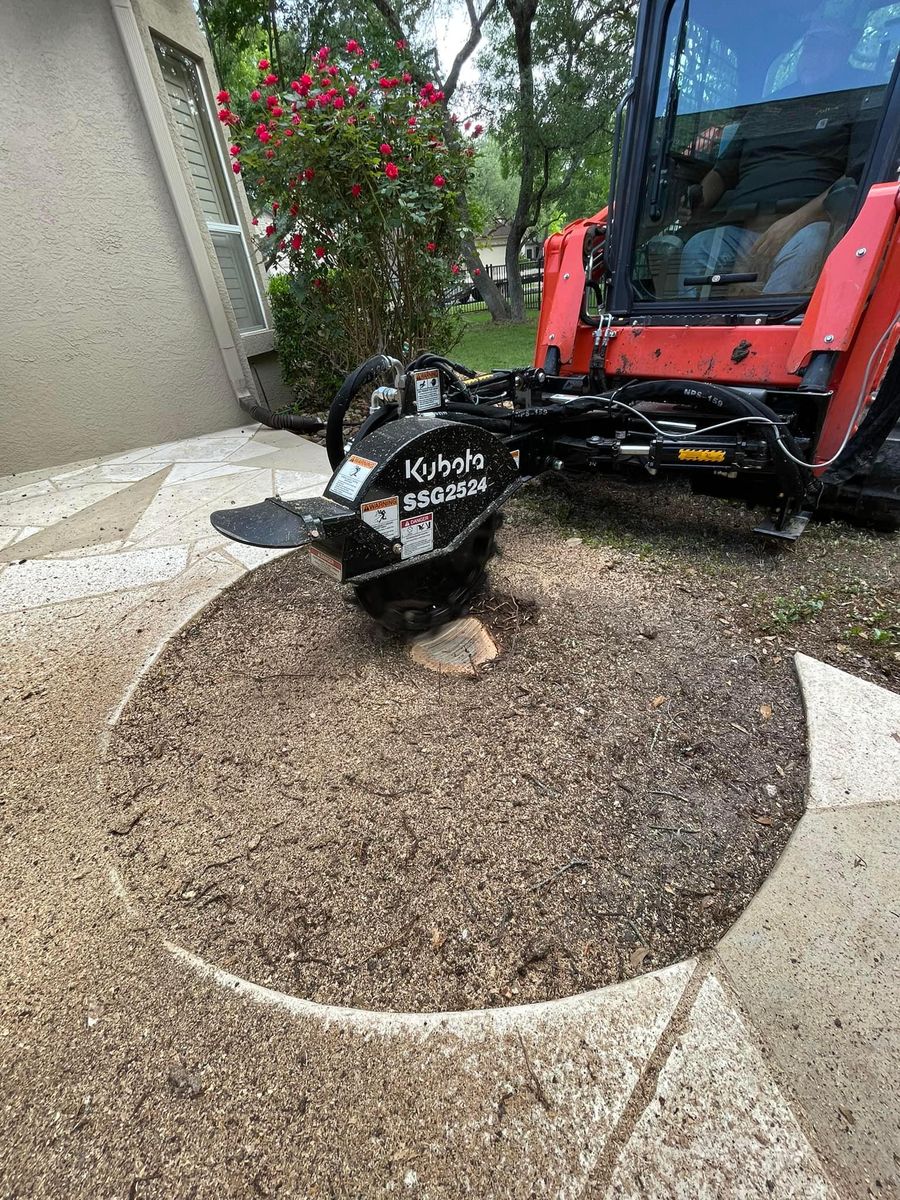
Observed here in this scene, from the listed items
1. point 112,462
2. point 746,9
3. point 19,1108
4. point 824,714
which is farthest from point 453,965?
point 112,462

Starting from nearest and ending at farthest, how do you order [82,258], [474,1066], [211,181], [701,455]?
1. [474,1066]
2. [701,455]
3. [82,258]
4. [211,181]

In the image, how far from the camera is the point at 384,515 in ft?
6.67

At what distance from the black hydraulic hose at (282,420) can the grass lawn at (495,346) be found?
2475 mm

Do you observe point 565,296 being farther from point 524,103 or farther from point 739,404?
point 524,103

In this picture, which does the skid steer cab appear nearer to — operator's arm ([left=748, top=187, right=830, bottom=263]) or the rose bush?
operator's arm ([left=748, top=187, right=830, bottom=263])

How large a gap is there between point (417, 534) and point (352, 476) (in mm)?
334

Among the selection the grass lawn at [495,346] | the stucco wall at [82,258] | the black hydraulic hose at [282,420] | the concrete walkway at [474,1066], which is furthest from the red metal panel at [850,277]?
the stucco wall at [82,258]

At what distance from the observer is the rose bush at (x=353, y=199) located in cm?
478

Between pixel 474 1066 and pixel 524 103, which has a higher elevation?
pixel 524 103

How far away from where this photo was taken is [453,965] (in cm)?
140

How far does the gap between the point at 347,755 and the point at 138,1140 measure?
1.08 meters

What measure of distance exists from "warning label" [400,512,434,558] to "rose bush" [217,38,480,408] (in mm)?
4297

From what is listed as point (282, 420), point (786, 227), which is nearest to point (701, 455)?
point (786, 227)

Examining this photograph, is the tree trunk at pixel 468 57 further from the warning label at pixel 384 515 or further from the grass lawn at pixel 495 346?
the warning label at pixel 384 515
